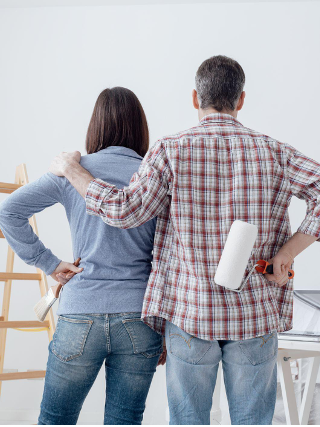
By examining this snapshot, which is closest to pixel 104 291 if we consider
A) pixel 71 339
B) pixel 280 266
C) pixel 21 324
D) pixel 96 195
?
pixel 71 339

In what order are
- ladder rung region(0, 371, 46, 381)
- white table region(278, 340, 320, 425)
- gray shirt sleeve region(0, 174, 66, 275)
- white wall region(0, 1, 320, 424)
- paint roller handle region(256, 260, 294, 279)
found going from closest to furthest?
paint roller handle region(256, 260, 294, 279)
gray shirt sleeve region(0, 174, 66, 275)
white table region(278, 340, 320, 425)
ladder rung region(0, 371, 46, 381)
white wall region(0, 1, 320, 424)

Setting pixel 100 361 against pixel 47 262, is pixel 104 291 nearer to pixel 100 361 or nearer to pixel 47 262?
pixel 100 361

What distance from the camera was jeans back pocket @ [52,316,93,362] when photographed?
3.88 ft

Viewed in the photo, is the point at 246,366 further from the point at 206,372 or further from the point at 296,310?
the point at 296,310

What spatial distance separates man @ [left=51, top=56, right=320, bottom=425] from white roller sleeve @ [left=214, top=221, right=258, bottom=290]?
0.15 ft

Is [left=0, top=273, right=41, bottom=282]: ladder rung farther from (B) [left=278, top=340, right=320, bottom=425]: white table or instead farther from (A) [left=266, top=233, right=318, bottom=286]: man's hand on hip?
(A) [left=266, top=233, right=318, bottom=286]: man's hand on hip

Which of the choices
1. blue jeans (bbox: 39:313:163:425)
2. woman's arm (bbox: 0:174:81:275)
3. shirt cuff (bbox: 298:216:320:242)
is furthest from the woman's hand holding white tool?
shirt cuff (bbox: 298:216:320:242)

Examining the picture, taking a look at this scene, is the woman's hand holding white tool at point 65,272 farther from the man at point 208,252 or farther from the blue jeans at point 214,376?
the blue jeans at point 214,376

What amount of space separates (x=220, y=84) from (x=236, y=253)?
482 millimetres

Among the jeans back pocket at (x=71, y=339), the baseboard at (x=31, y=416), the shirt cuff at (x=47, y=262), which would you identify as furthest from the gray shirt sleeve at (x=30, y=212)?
the baseboard at (x=31, y=416)

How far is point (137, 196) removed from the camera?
1185 mm

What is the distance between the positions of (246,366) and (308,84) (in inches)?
93.5

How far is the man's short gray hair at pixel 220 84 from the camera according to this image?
1280 mm

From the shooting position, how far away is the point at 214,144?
1.19 m
